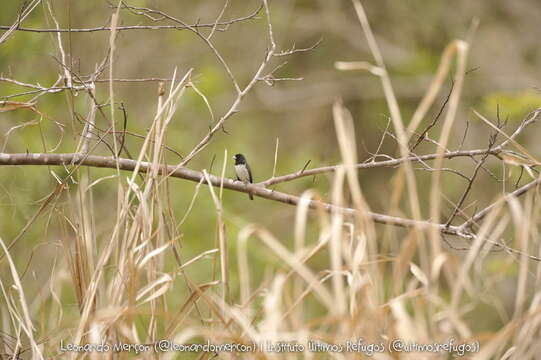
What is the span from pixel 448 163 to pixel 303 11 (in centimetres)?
355

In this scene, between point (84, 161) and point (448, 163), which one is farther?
point (448, 163)

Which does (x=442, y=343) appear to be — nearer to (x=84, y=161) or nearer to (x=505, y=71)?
(x=84, y=161)

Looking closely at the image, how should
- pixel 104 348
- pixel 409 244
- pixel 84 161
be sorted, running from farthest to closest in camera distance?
pixel 84 161 < pixel 104 348 < pixel 409 244

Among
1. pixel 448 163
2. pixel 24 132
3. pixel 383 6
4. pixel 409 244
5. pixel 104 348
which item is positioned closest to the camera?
pixel 409 244

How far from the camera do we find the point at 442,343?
68.7 inches

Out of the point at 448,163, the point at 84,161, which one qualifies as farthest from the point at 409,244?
the point at 448,163

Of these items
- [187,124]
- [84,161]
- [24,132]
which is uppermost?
[84,161]

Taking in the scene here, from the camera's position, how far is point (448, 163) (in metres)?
8.55

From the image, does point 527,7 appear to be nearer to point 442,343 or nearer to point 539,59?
point 539,59

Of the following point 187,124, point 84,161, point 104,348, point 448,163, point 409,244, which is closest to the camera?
point 409,244

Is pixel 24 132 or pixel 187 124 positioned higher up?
pixel 24 132

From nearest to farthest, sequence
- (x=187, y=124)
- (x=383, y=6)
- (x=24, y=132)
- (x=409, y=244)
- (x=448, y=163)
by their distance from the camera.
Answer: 1. (x=409, y=244)
2. (x=24, y=132)
3. (x=448, y=163)
4. (x=187, y=124)
5. (x=383, y=6)

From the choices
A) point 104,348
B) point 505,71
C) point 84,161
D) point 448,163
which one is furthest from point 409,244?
point 505,71

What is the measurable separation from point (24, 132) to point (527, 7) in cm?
691
